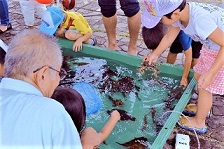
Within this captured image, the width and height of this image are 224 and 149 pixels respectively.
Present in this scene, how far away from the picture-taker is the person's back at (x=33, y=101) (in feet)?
4.90

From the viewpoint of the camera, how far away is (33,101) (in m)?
1.51

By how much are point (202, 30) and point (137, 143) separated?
107 centimetres

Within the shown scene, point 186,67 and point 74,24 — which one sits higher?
point 74,24

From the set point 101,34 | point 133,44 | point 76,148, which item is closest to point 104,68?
point 133,44

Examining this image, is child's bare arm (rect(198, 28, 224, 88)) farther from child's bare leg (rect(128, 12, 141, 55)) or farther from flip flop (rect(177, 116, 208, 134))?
child's bare leg (rect(128, 12, 141, 55))

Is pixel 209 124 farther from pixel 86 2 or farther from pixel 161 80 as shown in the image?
pixel 86 2

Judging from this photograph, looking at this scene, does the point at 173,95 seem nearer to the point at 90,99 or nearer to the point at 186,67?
the point at 186,67

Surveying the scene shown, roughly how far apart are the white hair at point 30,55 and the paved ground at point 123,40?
156 cm

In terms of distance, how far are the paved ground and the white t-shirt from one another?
2.71 feet

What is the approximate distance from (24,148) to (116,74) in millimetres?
2313

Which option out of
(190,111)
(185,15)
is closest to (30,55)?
(185,15)

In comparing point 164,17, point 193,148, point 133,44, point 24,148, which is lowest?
point 193,148

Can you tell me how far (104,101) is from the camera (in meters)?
3.35

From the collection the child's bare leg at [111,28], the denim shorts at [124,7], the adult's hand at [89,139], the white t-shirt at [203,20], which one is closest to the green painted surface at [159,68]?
the adult's hand at [89,139]
